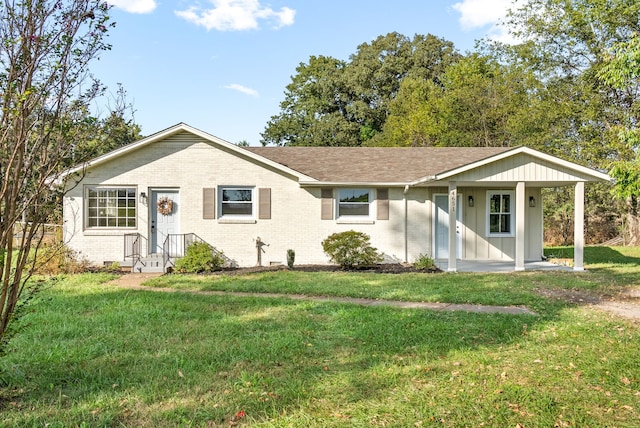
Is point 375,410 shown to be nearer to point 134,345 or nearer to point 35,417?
point 35,417

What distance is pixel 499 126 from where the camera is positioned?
28703mm

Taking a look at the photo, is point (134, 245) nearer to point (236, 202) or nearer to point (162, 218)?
point (162, 218)

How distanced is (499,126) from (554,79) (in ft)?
16.6

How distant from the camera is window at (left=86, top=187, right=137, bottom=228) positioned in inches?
522

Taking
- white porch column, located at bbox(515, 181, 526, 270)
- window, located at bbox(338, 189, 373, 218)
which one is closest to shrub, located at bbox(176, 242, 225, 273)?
window, located at bbox(338, 189, 373, 218)


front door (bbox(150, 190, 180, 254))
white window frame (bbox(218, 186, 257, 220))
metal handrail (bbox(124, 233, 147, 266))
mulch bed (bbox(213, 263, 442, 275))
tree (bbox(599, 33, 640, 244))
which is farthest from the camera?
white window frame (bbox(218, 186, 257, 220))

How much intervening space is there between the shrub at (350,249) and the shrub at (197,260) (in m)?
3.29

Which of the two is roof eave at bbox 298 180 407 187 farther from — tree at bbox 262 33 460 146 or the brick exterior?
tree at bbox 262 33 460 146

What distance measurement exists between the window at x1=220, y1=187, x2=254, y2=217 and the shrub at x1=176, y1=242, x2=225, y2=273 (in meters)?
1.66

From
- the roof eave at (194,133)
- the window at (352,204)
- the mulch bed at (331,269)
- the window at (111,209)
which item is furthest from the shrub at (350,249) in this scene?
the window at (111,209)

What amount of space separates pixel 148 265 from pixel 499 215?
36.5 ft

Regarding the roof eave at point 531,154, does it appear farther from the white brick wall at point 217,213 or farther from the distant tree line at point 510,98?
the distant tree line at point 510,98

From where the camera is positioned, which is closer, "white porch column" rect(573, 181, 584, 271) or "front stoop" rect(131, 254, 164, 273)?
"white porch column" rect(573, 181, 584, 271)

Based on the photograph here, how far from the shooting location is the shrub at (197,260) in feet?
39.1
